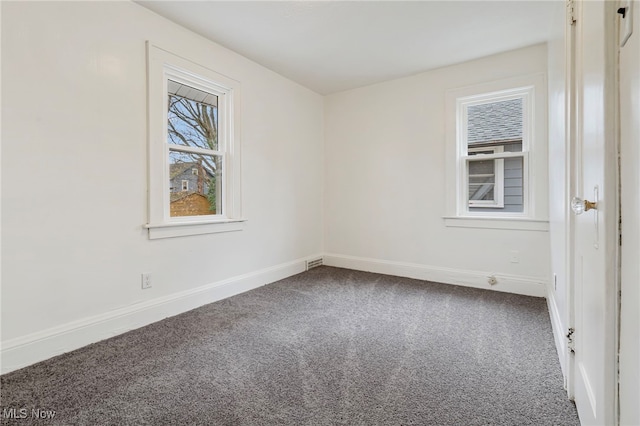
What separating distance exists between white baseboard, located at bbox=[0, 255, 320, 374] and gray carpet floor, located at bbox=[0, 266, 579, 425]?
7cm

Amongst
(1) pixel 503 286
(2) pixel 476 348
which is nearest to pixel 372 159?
(1) pixel 503 286

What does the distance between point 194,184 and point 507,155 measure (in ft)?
10.9

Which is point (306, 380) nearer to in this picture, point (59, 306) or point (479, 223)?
point (59, 306)

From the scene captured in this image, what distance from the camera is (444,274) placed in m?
3.60

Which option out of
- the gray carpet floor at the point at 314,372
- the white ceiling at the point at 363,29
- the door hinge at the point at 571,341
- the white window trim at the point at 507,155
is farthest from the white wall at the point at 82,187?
the door hinge at the point at 571,341

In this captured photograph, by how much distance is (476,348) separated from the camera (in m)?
2.03

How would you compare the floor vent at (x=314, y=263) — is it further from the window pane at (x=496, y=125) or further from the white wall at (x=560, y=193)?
the white wall at (x=560, y=193)

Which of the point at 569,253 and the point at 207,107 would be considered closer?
the point at 569,253

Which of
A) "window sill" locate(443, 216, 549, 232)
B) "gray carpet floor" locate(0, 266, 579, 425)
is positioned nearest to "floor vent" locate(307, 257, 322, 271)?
"gray carpet floor" locate(0, 266, 579, 425)

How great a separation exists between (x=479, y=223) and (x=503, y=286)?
0.72 metres

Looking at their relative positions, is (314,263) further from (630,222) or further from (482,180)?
(630,222)

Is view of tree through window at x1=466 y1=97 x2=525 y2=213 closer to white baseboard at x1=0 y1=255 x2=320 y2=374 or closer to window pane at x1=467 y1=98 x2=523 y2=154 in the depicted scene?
window pane at x1=467 y1=98 x2=523 y2=154

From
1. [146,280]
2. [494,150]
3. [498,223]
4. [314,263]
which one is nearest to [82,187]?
[146,280]

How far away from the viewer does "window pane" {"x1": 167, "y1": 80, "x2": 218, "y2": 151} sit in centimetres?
275
